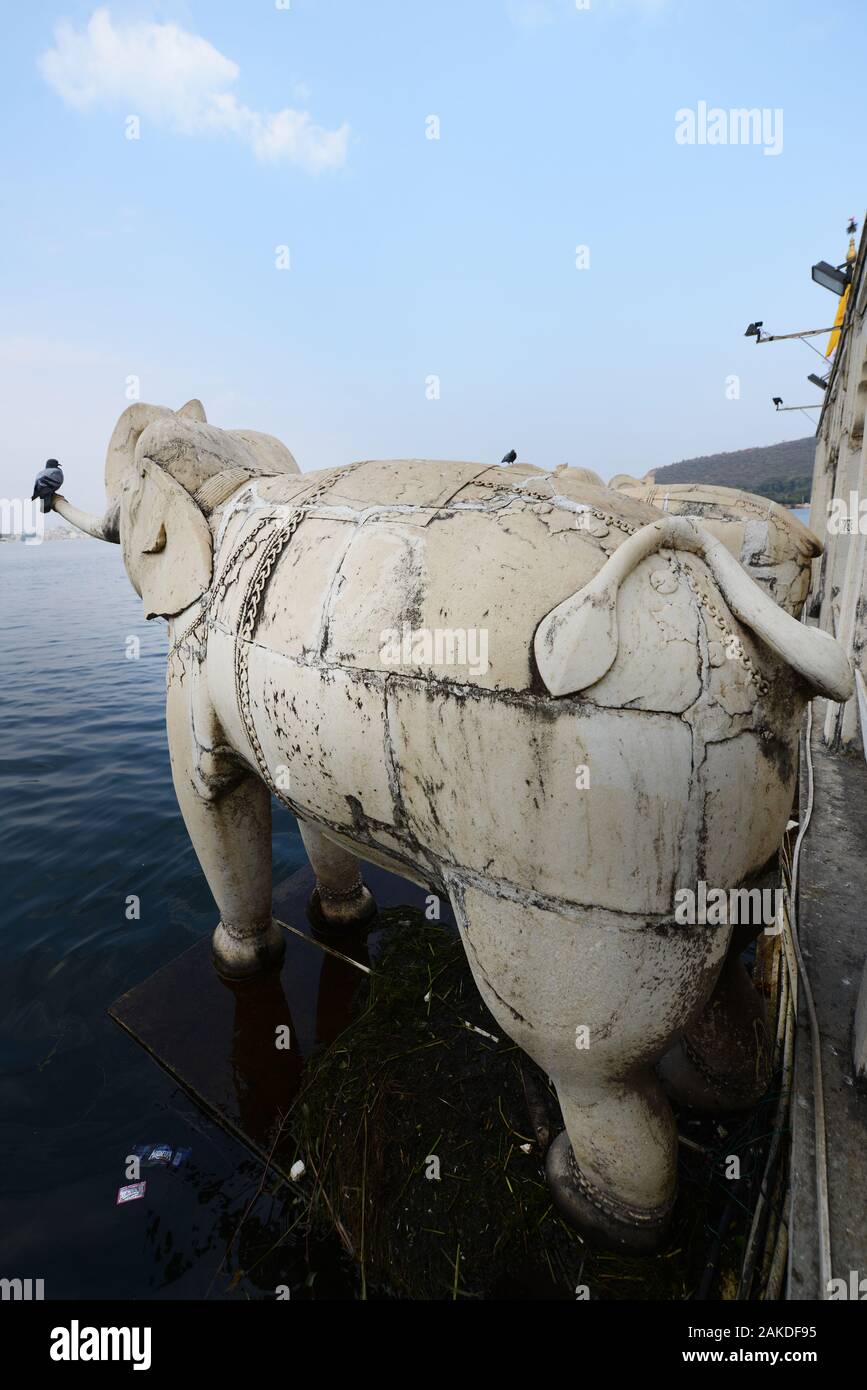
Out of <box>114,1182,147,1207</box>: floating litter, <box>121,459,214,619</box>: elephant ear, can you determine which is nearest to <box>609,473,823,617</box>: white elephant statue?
<box>121,459,214,619</box>: elephant ear

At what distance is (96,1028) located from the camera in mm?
3242

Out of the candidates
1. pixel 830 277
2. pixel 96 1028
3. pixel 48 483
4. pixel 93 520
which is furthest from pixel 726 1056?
pixel 830 277

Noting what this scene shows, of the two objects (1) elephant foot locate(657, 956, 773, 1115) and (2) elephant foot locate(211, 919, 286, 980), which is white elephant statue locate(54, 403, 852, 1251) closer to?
(1) elephant foot locate(657, 956, 773, 1115)

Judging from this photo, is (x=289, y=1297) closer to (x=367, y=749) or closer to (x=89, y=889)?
(x=367, y=749)

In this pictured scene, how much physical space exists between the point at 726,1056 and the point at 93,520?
140 inches

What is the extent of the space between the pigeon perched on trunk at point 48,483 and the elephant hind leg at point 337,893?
7.39 ft

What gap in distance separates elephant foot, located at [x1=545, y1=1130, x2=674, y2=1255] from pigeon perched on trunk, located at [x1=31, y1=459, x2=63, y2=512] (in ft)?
12.2

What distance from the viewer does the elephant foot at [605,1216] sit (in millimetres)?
1804

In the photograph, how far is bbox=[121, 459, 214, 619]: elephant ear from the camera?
2268mm

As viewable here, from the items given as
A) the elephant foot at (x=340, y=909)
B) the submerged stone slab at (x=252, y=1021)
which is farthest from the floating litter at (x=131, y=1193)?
the elephant foot at (x=340, y=909)

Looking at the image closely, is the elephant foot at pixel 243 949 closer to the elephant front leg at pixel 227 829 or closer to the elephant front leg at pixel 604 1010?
the elephant front leg at pixel 227 829

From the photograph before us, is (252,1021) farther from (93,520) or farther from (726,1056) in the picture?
(93,520)
